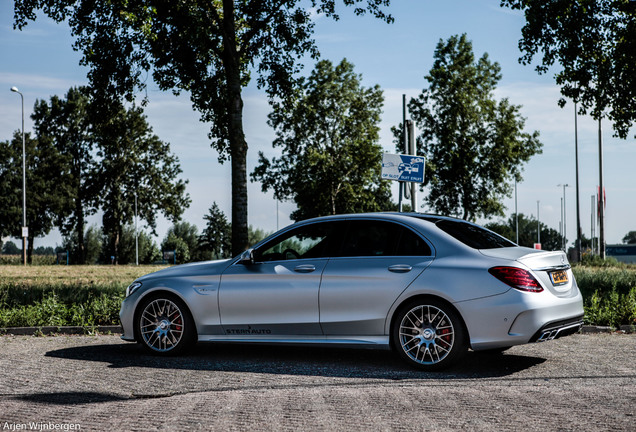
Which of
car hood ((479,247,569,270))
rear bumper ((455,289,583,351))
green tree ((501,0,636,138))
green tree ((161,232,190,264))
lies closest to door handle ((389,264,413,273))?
rear bumper ((455,289,583,351))

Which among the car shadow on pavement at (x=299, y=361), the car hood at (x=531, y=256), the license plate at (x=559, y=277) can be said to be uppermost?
the car hood at (x=531, y=256)

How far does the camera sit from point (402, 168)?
14.7 metres

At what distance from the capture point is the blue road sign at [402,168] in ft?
47.9

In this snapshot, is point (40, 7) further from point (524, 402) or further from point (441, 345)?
point (524, 402)

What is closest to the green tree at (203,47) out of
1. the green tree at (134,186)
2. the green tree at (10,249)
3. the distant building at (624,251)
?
the green tree at (134,186)

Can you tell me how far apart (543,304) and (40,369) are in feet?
16.9

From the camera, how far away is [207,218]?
3999 inches

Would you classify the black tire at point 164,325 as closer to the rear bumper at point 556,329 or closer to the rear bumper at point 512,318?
the rear bumper at point 512,318

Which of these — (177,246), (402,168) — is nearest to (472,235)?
(402,168)

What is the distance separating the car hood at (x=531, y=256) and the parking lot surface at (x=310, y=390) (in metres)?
1.06

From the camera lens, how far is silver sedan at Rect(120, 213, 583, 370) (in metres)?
6.79

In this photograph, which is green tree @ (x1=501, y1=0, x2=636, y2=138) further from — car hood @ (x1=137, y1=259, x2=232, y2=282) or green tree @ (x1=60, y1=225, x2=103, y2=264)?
green tree @ (x1=60, y1=225, x2=103, y2=264)

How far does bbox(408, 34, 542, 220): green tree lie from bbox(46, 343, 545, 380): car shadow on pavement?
33.1 meters

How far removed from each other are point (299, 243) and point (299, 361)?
1.30 metres
